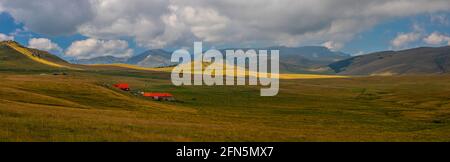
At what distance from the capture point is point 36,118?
41219 mm
